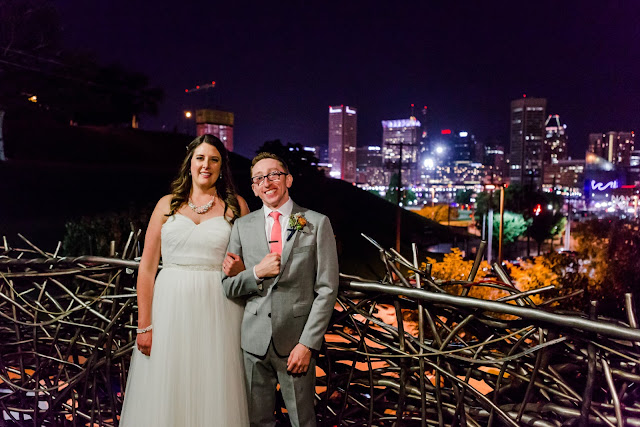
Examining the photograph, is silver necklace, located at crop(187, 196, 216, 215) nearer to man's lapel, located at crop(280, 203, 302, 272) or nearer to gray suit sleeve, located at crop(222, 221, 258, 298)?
gray suit sleeve, located at crop(222, 221, 258, 298)

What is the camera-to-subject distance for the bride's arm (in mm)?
3053

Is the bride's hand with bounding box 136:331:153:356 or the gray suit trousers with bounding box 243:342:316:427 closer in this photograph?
the gray suit trousers with bounding box 243:342:316:427

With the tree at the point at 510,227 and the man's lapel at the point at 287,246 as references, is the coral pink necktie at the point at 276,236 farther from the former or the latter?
the tree at the point at 510,227

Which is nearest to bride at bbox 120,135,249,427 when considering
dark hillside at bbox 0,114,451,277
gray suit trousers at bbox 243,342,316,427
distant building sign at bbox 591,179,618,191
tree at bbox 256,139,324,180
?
gray suit trousers at bbox 243,342,316,427

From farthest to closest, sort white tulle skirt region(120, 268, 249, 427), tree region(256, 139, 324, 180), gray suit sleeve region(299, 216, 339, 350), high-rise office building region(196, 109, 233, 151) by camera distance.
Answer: high-rise office building region(196, 109, 233, 151) → tree region(256, 139, 324, 180) → white tulle skirt region(120, 268, 249, 427) → gray suit sleeve region(299, 216, 339, 350)

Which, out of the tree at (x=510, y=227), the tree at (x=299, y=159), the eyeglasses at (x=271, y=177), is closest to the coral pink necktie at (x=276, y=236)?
the eyeglasses at (x=271, y=177)

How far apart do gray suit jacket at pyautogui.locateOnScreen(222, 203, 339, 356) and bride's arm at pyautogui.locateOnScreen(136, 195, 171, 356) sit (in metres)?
0.67

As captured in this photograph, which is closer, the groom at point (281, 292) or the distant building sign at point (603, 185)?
the groom at point (281, 292)

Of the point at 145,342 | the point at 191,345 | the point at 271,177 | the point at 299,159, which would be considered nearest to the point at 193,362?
the point at 191,345

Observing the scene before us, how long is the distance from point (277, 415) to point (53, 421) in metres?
1.99

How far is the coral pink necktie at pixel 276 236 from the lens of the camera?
2799 millimetres

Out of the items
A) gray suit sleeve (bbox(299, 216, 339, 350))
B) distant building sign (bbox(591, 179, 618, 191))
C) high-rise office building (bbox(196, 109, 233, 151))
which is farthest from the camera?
high-rise office building (bbox(196, 109, 233, 151))

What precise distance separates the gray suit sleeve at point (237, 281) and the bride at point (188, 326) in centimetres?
15

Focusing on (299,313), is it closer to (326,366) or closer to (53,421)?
(326,366)
